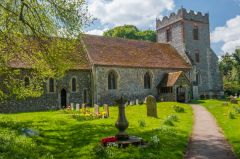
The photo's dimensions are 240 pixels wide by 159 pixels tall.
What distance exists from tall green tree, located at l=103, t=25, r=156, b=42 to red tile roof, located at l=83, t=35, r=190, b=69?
30.6 m

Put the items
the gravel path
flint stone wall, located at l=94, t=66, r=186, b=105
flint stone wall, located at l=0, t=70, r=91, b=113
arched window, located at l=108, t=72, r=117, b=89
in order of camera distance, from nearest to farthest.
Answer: the gravel path, flint stone wall, located at l=0, t=70, r=91, b=113, flint stone wall, located at l=94, t=66, r=186, b=105, arched window, located at l=108, t=72, r=117, b=89

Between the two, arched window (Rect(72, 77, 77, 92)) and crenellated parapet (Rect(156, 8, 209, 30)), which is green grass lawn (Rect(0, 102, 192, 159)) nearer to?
arched window (Rect(72, 77, 77, 92))

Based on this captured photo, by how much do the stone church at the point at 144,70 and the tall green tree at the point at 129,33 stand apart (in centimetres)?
2631

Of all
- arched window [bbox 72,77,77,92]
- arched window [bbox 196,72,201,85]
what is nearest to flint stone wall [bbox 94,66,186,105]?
arched window [bbox 72,77,77,92]

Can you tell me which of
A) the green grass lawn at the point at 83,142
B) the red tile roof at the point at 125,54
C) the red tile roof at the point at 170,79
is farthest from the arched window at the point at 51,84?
the green grass lawn at the point at 83,142

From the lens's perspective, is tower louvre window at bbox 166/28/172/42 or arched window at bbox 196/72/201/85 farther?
tower louvre window at bbox 166/28/172/42

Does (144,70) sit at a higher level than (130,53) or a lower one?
lower

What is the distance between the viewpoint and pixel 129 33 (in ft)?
244

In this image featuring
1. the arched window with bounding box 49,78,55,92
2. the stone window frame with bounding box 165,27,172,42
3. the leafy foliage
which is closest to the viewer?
the arched window with bounding box 49,78,55,92

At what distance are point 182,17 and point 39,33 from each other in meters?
29.5

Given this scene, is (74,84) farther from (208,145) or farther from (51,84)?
(208,145)

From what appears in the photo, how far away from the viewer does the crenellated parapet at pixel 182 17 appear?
144 ft

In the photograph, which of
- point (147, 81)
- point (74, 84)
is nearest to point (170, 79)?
point (147, 81)

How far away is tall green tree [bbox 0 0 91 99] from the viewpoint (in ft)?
55.3
